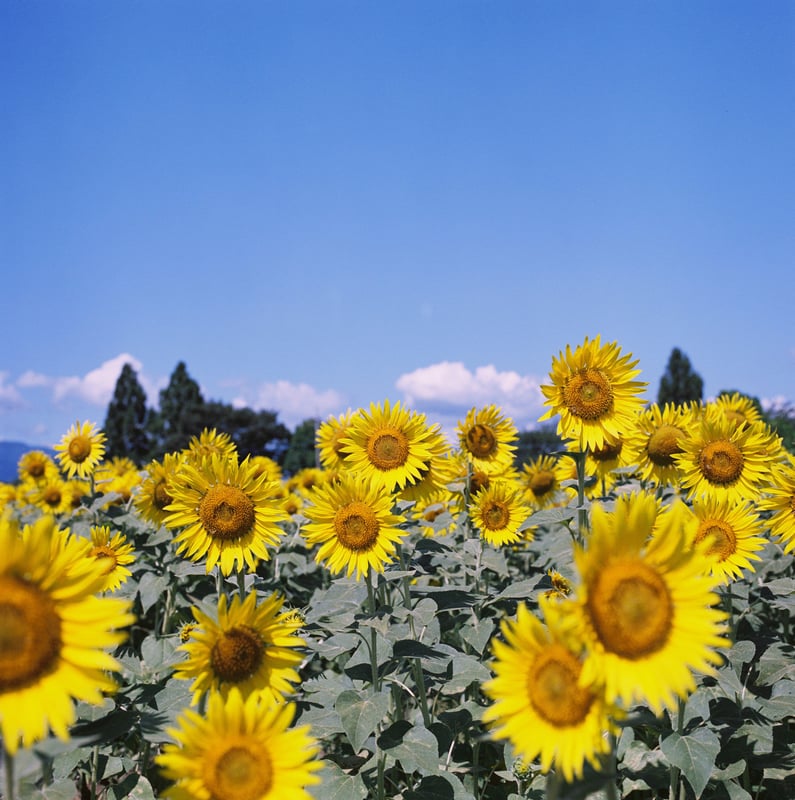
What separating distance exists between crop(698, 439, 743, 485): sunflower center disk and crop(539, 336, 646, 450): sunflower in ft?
3.15

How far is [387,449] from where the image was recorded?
15.4 ft

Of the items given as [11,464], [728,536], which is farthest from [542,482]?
[11,464]

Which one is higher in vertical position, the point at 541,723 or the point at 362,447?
the point at 362,447

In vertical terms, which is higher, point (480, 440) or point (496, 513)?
point (480, 440)

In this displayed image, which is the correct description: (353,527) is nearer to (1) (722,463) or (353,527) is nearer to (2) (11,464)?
(1) (722,463)

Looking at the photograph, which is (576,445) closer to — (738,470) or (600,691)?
(738,470)

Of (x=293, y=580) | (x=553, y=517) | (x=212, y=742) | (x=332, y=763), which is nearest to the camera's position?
(x=212, y=742)

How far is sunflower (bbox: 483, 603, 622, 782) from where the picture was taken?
206 cm

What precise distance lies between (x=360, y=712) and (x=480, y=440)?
306 cm

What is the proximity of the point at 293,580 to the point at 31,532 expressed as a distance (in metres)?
4.70

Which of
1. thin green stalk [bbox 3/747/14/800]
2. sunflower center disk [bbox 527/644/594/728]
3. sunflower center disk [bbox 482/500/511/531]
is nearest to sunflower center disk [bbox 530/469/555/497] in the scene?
sunflower center disk [bbox 482/500/511/531]

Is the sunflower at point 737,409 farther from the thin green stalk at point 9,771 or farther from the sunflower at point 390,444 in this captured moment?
the thin green stalk at point 9,771

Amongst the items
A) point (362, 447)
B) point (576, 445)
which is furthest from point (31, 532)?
point (576, 445)

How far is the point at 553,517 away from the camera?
4.11m
